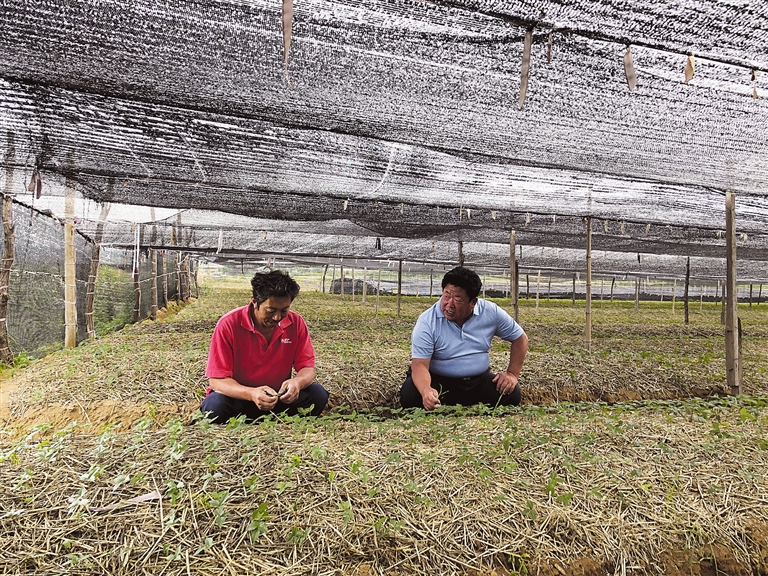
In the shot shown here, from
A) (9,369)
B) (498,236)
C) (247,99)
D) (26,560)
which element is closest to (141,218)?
(9,369)

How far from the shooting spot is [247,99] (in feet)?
10.7

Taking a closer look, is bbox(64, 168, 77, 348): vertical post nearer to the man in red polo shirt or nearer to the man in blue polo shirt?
the man in red polo shirt

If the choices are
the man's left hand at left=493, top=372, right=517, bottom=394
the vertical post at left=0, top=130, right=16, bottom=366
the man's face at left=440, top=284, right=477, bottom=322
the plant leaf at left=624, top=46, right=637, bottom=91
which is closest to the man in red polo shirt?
the man's face at left=440, top=284, right=477, bottom=322

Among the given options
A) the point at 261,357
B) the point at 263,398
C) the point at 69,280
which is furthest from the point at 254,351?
the point at 69,280

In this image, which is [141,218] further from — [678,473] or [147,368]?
[678,473]

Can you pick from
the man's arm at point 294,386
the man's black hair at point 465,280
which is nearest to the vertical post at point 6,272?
the man's arm at point 294,386

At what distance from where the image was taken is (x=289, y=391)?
3525mm

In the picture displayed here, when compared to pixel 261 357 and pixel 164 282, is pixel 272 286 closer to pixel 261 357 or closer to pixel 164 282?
pixel 261 357

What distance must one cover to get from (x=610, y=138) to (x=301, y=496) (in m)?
3.47

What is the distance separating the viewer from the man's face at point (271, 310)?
136 inches

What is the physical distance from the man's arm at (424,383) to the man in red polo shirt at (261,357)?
860 millimetres

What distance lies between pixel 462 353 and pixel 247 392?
6.19 ft

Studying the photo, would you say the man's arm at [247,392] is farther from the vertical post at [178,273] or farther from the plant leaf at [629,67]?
the vertical post at [178,273]

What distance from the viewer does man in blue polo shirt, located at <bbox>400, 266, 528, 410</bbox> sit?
13.6 feet
